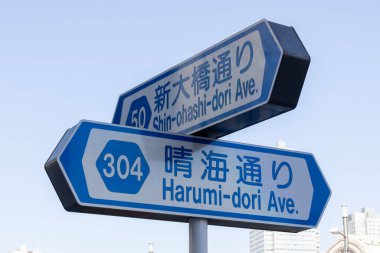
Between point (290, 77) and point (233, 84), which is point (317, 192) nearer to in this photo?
point (233, 84)

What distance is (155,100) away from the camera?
15.4 feet

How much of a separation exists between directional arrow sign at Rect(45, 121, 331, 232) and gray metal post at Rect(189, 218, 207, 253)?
0.14 ft

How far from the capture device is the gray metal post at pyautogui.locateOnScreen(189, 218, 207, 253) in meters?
4.23

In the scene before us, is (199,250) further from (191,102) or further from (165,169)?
(191,102)

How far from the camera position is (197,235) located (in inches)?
169

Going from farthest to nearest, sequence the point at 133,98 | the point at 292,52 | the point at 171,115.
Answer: the point at 133,98, the point at 171,115, the point at 292,52

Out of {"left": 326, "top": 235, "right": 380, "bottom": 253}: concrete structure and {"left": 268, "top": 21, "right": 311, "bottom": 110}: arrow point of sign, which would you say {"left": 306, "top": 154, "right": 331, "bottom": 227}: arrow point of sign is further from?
{"left": 326, "top": 235, "right": 380, "bottom": 253}: concrete structure

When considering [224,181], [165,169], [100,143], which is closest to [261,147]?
[224,181]

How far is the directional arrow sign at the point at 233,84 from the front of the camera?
12.8 feet

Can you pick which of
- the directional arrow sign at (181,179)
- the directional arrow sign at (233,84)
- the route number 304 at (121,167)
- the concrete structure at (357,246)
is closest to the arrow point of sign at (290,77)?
the directional arrow sign at (233,84)

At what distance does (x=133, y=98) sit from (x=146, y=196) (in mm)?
911

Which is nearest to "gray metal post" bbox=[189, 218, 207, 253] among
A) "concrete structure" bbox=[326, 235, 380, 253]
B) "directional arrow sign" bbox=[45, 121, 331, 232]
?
"directional arrow sign" bbox=[45, 121, 331, 232]

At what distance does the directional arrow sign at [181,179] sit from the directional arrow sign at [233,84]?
0.17 meters

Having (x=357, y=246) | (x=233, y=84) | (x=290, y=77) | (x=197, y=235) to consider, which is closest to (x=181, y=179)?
(x=197, y=235)
